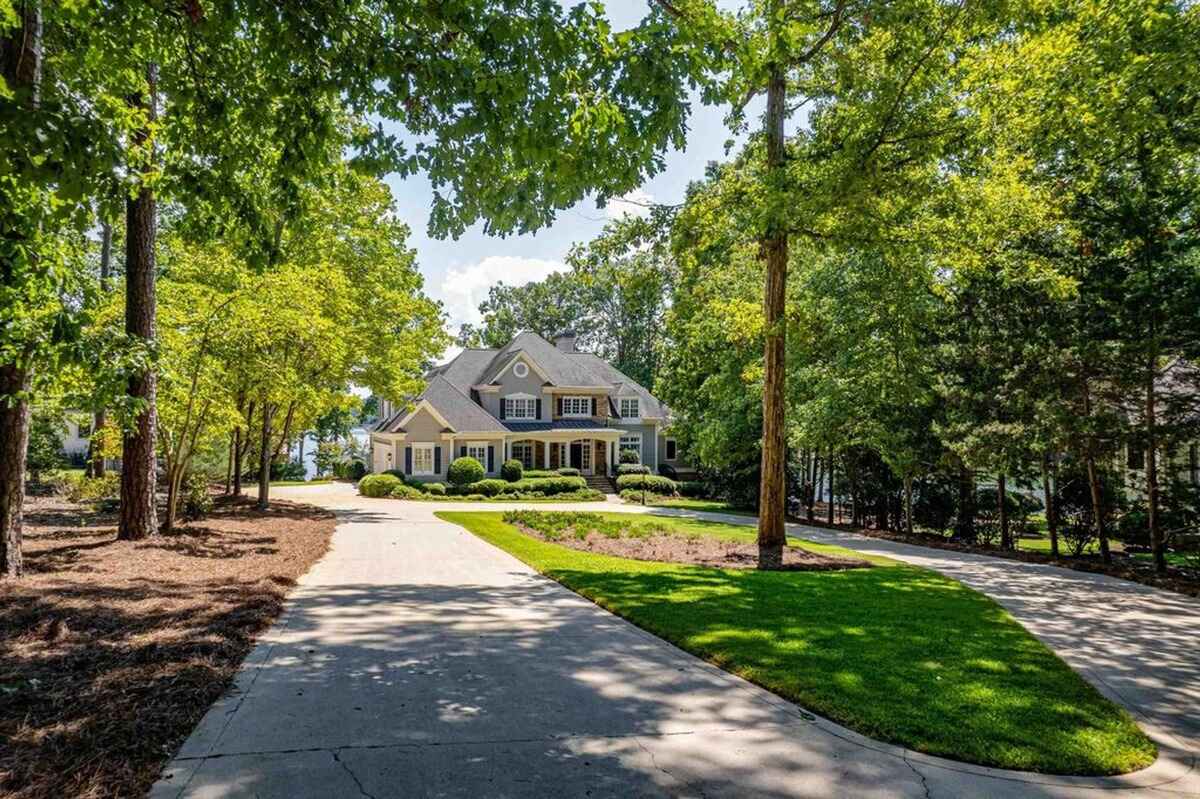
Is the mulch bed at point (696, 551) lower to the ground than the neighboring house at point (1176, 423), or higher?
lower

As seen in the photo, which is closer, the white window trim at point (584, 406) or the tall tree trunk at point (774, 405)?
the tall tree trunk at point (774, 405)

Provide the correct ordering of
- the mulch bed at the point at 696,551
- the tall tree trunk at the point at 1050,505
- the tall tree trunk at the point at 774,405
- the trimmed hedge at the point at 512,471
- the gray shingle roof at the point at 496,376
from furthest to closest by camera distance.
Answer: the gray shingle roof at the point at 496,376, the trimmed hedge at the point at 512,471, the tall tree trunk at the point at 1050,505, the mulch bed at the point at 696,551, the tall tree trunk at the point at 774,405

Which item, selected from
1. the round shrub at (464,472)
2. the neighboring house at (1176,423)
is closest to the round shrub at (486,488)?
the round shrub at (464,472)

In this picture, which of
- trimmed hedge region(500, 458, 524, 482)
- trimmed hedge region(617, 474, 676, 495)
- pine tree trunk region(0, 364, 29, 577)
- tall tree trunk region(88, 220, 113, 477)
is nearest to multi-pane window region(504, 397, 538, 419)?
trimmed hedge region(500, 458, 524, 482)

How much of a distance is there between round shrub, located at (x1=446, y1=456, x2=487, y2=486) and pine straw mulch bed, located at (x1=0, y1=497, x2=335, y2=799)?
21.1m

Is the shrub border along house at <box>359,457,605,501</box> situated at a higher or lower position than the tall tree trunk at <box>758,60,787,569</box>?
lower

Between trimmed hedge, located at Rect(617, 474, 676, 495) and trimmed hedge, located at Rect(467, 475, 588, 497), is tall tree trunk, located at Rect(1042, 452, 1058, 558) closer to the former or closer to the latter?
trimmed hedge, located at Rect(617, 474, 676, 495)

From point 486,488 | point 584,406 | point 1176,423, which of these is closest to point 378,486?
point 486,488

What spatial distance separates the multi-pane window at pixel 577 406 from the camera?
4097 cm

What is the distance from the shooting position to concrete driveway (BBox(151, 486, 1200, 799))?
371 cm

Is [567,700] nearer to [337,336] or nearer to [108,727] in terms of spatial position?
[108,727]

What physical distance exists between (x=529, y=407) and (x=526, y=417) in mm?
622

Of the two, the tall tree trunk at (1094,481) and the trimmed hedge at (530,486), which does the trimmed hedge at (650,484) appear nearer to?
the trimmed hedge at (530,486)

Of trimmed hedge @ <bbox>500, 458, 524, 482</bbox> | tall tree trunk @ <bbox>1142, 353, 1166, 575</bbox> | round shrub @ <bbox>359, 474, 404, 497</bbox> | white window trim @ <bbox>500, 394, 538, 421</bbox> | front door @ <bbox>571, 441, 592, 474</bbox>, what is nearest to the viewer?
tall tree trunk @ <bbox>1142, 353, 1166, 575</bbox>
